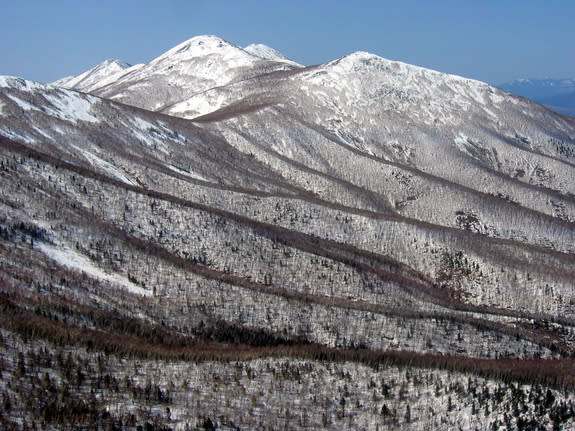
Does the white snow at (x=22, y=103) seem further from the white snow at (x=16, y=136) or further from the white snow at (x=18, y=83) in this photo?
the white snow at (x=16, y=136)

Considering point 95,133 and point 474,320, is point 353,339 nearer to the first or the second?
point 474,320

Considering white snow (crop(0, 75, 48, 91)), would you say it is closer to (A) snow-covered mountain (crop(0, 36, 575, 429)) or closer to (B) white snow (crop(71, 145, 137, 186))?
(A) snow-covered mountain (crop(0, 36, 575, 429))

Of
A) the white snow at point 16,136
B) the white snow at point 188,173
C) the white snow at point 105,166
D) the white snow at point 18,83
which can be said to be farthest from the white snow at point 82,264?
the white snow at point 18,83

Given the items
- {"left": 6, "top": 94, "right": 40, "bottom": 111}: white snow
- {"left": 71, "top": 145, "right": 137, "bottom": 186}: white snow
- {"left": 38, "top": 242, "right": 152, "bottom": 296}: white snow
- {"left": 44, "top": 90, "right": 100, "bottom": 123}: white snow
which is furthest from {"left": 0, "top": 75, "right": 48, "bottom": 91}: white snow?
{"left": 38, "top": 242, "right": 152, "bottom": 296}: white snow

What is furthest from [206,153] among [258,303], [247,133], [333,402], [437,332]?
[333,402]

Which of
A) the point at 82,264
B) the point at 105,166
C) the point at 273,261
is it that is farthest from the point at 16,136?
the point at 273,261
